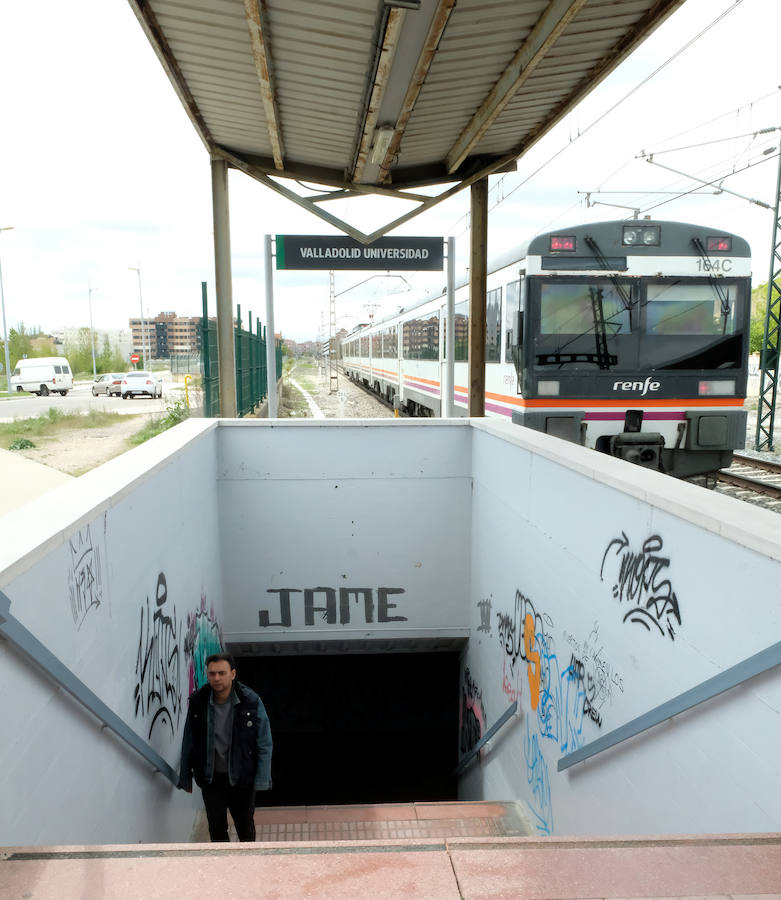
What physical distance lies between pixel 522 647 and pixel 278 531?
115 inches

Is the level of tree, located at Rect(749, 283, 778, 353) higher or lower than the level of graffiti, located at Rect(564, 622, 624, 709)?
higher

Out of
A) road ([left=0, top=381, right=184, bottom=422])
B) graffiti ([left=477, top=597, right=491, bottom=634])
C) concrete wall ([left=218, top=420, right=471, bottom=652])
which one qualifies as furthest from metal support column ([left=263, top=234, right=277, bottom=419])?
road ([left=0, top=381, right=184, bottom=422])

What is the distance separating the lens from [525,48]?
4.57 m

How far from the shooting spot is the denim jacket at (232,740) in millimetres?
4508

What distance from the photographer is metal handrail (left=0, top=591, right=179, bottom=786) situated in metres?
2.42

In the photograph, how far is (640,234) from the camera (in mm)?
8805

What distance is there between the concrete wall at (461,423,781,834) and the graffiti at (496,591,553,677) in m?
0.03

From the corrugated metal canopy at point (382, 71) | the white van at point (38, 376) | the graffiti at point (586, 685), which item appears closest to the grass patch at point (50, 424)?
the corrugated metal canopy at point (382, 71)

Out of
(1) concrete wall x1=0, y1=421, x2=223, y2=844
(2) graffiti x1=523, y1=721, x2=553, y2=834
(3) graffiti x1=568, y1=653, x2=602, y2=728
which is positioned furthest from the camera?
(2) graffiti x1=523, y1=721, x2=553, y2=834

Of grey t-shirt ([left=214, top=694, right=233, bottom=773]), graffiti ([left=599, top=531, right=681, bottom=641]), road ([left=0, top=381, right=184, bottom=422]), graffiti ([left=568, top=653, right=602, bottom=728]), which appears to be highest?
graffiti ([left=599, top=531, right=681, bottom=641])

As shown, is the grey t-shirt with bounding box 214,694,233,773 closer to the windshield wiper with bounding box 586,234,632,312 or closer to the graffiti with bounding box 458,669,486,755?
the graffiti with bounding box 458,669,486,755

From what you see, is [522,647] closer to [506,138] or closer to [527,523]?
[527,523]

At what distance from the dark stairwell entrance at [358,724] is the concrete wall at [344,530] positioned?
192 centimetres

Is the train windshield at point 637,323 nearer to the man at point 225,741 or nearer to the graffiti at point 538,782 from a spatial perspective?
the graffiti at point 538,782
